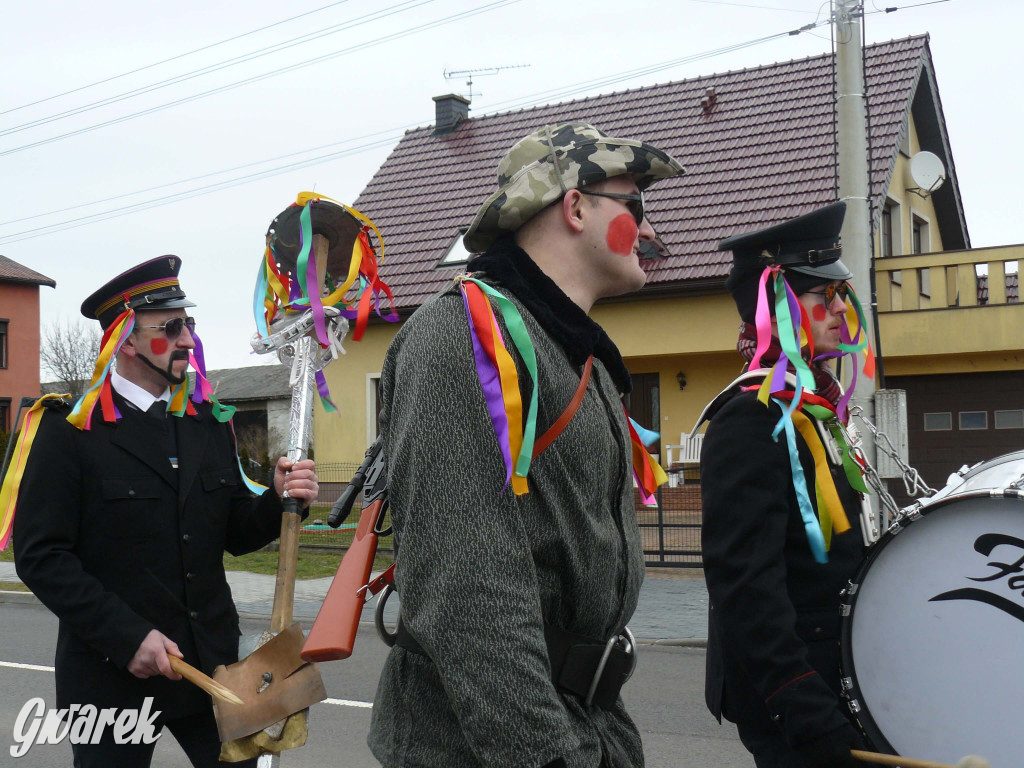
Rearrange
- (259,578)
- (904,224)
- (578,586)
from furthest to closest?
1. (904,224)
2. (259,578)
3. (578,586)

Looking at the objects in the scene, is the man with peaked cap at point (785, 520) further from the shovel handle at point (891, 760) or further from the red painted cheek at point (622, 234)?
the red painted cheek at point (622, 234)

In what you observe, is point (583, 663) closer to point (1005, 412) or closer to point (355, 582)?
point (355, 582)

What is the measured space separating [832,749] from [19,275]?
4006 cm

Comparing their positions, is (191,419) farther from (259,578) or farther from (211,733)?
(259,578)

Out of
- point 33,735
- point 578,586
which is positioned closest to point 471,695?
point 578,586

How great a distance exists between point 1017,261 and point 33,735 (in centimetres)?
1502

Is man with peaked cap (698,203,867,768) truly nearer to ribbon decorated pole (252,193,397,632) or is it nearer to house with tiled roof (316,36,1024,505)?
ribbon decorated pole (252,193,397,632)

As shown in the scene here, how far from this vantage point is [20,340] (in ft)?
126

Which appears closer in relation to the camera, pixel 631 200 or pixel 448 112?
pixel 631 200

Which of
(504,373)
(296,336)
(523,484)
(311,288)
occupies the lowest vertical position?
(523,484)

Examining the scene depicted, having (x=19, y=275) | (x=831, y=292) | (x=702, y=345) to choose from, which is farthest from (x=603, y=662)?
(x=19, y=275)

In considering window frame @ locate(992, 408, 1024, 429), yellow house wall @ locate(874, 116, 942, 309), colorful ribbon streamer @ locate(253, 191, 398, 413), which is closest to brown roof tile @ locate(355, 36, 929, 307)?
yellow house wall @ locate(874, 116, 942, 309)

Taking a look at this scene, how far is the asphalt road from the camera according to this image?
5770 millimetres

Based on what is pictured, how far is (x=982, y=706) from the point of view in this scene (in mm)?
2572
